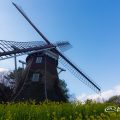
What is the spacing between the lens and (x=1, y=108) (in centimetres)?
1781

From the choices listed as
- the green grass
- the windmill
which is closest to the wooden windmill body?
the windmill

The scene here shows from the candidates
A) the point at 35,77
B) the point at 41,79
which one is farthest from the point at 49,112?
the point at 35,77

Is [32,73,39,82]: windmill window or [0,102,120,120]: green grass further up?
[32,73,39,82]: windmill window

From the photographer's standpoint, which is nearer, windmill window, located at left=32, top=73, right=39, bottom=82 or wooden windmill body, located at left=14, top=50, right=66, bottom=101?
wooden windmill body, located at left=14, top=50, right=66, bottom=101

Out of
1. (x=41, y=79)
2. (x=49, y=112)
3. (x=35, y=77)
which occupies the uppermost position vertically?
(x=35, y=77)

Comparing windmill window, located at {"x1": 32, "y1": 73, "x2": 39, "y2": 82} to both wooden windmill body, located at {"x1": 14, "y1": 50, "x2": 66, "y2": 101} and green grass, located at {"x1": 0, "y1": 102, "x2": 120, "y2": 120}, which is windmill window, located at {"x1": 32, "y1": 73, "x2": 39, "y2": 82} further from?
green grass, located at {"x1": 0, "y1": 102, "x2": 120, "y2": 120}

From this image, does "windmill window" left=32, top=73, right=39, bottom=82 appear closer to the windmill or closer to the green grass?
the windmill

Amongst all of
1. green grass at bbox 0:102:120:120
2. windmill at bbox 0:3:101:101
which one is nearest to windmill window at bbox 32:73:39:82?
windmill at bbox 0:3:101:101

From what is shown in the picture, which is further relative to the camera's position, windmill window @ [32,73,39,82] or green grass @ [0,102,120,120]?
windmill window @ [32,73,39,82]

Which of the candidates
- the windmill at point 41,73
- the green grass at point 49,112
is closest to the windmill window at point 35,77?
the windmill at point 41,73

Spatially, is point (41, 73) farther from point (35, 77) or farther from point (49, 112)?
point (49, 112)

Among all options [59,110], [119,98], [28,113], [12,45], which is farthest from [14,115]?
[119,98]

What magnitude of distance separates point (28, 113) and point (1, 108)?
1112 mm

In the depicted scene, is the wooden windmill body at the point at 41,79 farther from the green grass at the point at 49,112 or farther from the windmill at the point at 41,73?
the green grass at the point at 49,112
